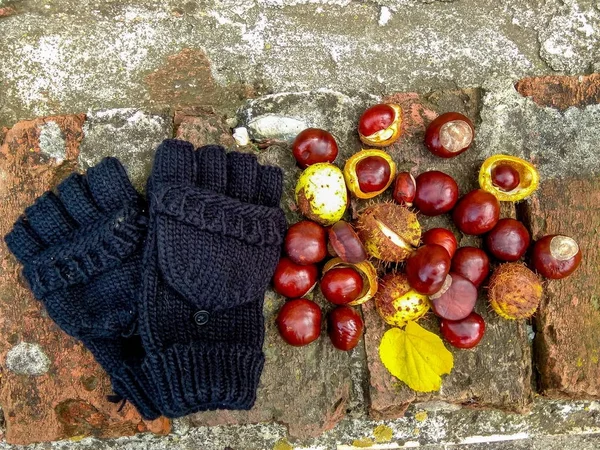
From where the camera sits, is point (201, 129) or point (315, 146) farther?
point (201, 129)

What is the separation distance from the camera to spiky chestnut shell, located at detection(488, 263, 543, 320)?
69.8 inches

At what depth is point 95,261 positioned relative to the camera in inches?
67.1

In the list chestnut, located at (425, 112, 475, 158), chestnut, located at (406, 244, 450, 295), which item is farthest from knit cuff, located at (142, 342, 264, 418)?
chestnut, located at (425, 112, 475, 158)

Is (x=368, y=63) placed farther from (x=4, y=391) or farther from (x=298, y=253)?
(x=4, y=391)

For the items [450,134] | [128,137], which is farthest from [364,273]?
[128,137]

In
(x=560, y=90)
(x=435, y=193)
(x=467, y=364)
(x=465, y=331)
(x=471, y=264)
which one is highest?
(x=560, y=90)

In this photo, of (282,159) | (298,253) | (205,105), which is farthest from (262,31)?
(298,253)

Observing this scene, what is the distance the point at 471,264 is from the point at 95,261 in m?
1.17

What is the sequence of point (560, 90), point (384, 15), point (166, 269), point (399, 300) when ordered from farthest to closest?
point (384, 15) < point (560, 90) < point (399, 300) < point (166, 269)

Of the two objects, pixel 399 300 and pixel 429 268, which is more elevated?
pixel 429 268

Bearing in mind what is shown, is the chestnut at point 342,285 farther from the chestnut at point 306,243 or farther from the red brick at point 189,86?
the red brick at point 189,86

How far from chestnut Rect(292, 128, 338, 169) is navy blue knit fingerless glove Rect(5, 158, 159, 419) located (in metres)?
0.55

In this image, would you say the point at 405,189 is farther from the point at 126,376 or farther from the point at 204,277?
the point at 126,376

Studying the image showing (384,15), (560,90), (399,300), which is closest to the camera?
(399,300)
